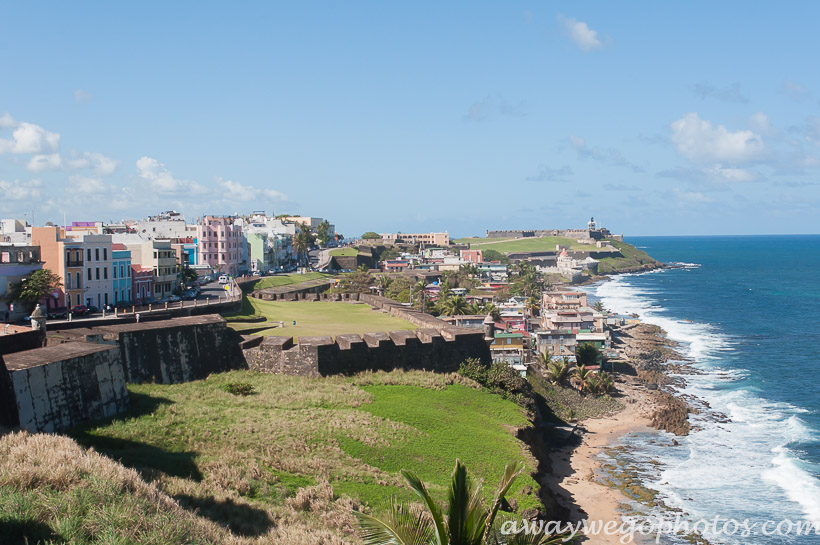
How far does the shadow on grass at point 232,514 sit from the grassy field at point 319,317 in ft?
51.0

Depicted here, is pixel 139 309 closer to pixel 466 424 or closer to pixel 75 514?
pixel 466 424

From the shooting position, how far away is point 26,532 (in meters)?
7.65

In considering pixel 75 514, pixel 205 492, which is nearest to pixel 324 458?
pixel 205 492

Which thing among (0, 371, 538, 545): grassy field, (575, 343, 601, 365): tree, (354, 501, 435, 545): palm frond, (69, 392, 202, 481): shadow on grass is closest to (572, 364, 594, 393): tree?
(575, 343, 601, 365): tree

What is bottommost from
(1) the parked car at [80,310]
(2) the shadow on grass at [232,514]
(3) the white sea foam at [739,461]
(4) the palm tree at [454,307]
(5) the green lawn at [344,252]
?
(3) the white sea foam at [739,461]

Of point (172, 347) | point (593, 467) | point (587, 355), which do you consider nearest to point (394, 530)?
point (172, 347)

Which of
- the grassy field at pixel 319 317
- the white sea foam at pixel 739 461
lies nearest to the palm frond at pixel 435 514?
the white sea foam at pixel 739 461

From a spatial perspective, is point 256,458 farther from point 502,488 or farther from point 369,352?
point 369,352

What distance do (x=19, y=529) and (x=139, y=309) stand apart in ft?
87.8

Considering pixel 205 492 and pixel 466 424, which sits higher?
pixel 205 492

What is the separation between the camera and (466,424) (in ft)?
71.1

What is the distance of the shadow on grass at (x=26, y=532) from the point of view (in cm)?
751

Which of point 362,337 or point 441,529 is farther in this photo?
point 362,337

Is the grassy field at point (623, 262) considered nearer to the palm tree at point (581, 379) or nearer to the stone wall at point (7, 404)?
the palm tree at point (581, 379)
